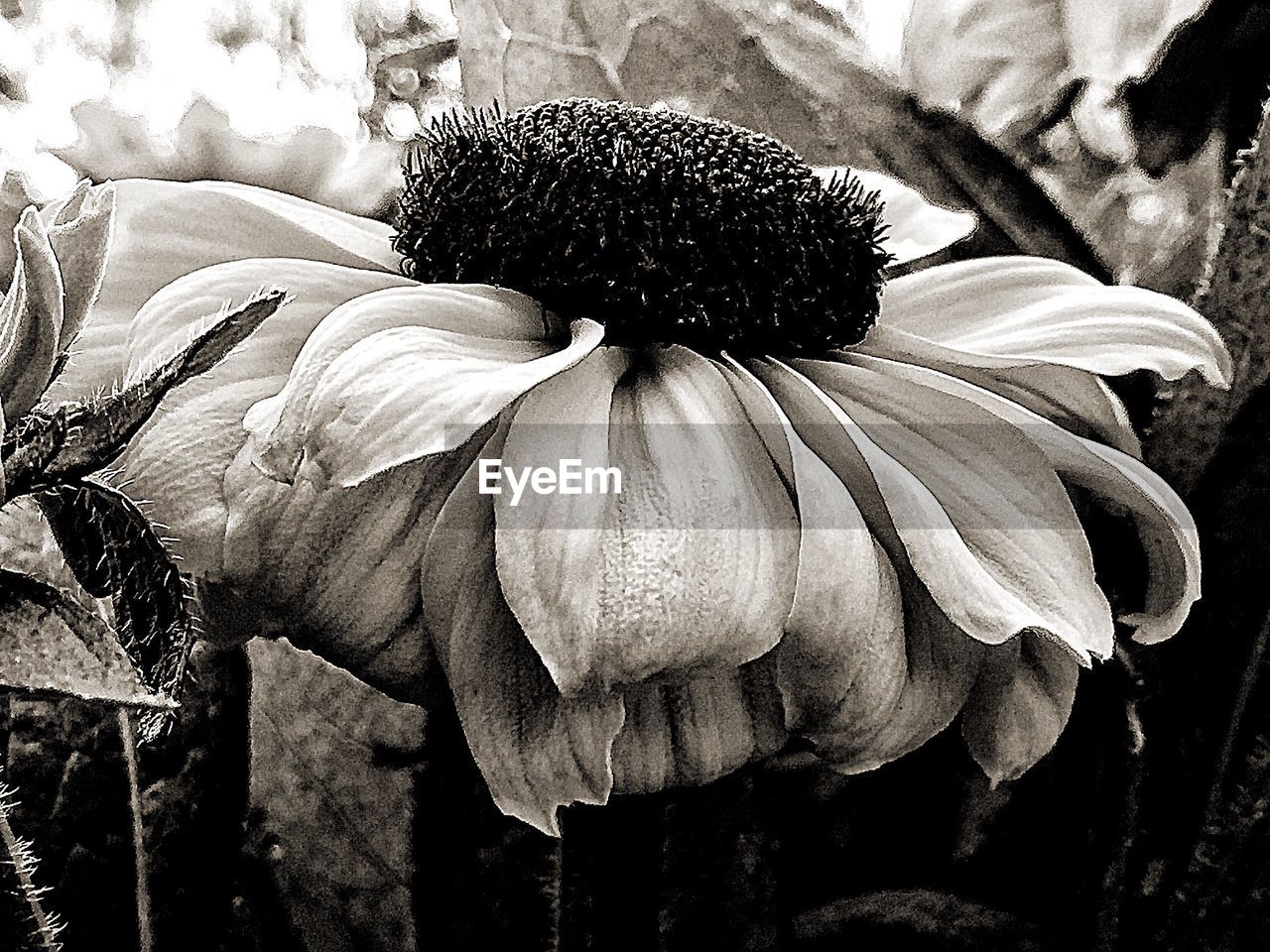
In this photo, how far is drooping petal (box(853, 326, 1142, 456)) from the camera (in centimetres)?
23

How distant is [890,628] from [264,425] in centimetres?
8

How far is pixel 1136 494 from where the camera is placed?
0.20 m

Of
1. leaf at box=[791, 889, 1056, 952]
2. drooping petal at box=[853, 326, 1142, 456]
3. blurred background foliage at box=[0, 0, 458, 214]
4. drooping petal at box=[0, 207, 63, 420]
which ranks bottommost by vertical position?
leaf at box=[791, 889, 1056, 952]

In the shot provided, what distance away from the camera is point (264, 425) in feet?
0.53

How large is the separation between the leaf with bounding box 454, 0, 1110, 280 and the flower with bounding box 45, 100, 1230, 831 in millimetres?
110

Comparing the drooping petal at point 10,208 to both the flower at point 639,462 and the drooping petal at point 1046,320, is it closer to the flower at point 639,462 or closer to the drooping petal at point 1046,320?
the flower at point 639,462

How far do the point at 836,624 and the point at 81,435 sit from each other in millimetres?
86

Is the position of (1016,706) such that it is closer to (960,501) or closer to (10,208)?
(960,501)

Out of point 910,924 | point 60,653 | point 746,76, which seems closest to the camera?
point 60,653

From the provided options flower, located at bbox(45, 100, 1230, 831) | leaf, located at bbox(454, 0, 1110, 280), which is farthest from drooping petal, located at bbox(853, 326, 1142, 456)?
leaf, located at bbox(454, 0, 1110, 280)

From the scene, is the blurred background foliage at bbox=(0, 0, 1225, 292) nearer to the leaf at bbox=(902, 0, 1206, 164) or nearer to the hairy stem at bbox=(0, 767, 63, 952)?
the leaf at bbox=(902, 0, 1206, 164)

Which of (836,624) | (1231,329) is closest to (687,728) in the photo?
(836,624)

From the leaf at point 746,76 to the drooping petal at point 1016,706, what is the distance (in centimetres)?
16

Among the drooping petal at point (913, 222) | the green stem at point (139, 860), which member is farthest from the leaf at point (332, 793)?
the drooping petal at point (913, 222)
